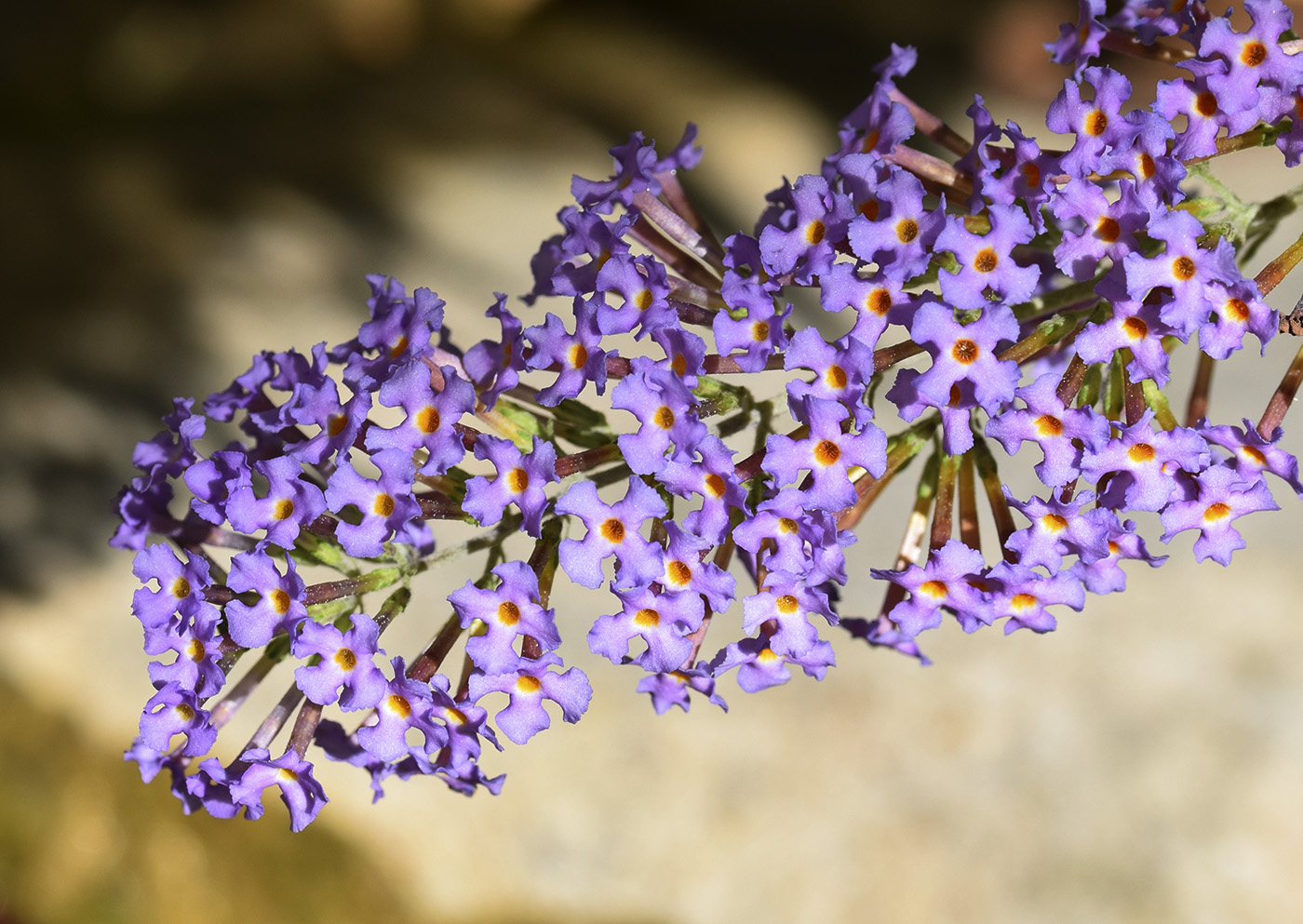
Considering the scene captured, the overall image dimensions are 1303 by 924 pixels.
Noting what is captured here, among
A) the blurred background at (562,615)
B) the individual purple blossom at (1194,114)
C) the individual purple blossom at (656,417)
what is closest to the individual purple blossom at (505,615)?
the individual purple blossom at (656,417)

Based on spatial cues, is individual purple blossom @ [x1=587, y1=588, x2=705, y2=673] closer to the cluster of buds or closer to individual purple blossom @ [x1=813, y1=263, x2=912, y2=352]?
the cluster of buds

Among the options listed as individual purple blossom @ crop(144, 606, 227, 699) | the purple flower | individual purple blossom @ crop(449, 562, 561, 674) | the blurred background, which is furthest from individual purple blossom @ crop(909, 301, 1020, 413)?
the blurred background

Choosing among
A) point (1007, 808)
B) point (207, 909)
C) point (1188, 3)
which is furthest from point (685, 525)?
point (207, 909)

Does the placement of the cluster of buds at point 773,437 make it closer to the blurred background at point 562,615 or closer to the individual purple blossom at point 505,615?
the individual purple blossom at point 505,615

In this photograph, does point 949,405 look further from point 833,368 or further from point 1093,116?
point 1093,116

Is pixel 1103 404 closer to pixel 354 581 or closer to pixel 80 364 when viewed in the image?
pixel 354 581
